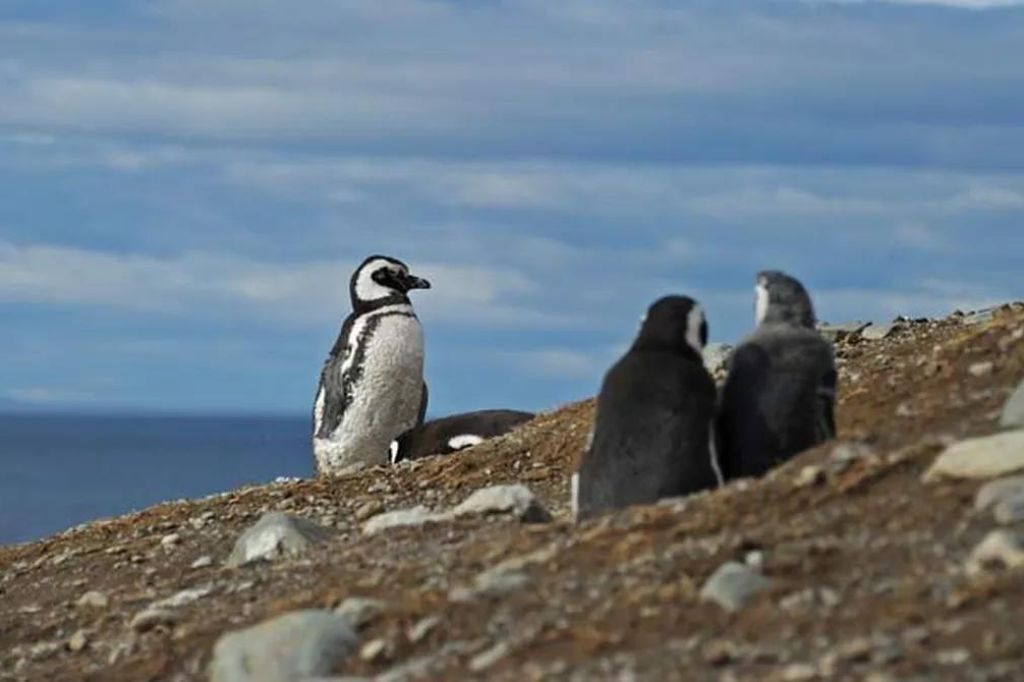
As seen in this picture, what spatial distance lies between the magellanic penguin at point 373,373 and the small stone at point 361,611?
9193mm

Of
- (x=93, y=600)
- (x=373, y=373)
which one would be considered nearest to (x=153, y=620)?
(x=93, y=600)

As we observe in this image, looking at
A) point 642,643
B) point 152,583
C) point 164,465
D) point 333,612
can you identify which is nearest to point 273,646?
point 333,612

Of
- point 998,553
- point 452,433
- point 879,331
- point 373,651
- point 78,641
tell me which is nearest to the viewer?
point 998,553

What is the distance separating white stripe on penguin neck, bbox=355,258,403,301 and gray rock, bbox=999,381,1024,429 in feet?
30.0

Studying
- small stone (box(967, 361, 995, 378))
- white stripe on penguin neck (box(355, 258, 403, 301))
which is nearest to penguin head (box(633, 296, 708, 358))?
small stone (box(967, 361, 995, 378))

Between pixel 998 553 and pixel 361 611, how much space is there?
231 centimetres

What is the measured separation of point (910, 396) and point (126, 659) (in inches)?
147

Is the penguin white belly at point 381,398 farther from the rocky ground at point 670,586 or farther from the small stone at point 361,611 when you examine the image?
the small stone at point 361,611

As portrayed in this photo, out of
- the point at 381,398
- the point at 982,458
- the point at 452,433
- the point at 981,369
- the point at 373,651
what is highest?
the point at 381,398

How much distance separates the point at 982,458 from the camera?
8625 mm

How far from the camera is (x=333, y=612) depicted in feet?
29.0

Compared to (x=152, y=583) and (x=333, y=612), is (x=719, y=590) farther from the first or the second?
(x=152, y=583)

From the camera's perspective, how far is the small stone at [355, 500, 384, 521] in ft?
44.0

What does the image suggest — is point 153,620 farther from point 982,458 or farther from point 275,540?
point 982,458
